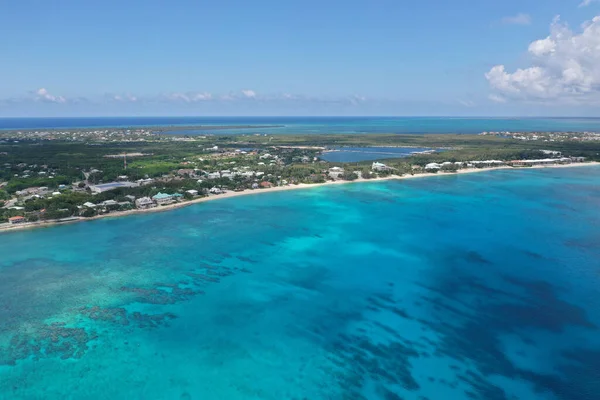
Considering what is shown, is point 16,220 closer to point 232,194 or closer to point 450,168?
point 232,194

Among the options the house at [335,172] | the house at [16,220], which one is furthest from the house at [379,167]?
the house at [16,220]

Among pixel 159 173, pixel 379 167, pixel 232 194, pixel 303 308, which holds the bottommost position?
pixel 303 308

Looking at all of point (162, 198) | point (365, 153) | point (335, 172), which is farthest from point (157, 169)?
point (365, 153)

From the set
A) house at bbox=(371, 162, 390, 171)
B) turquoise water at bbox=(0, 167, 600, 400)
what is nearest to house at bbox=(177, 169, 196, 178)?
turquoise water at bbox=(0, 167, 600, 400)

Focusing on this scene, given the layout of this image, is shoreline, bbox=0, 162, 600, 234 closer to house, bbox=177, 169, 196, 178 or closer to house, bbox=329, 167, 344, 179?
house, bbox=329, 167, 344, 179

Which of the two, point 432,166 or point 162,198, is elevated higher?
point 432,166

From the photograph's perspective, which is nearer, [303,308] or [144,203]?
[303,308]

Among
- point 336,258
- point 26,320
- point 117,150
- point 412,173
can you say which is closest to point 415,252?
point 336,258

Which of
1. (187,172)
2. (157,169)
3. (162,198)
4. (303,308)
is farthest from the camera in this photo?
(157,169)

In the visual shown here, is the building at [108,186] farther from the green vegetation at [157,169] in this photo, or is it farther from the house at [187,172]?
the house at [187,172]
